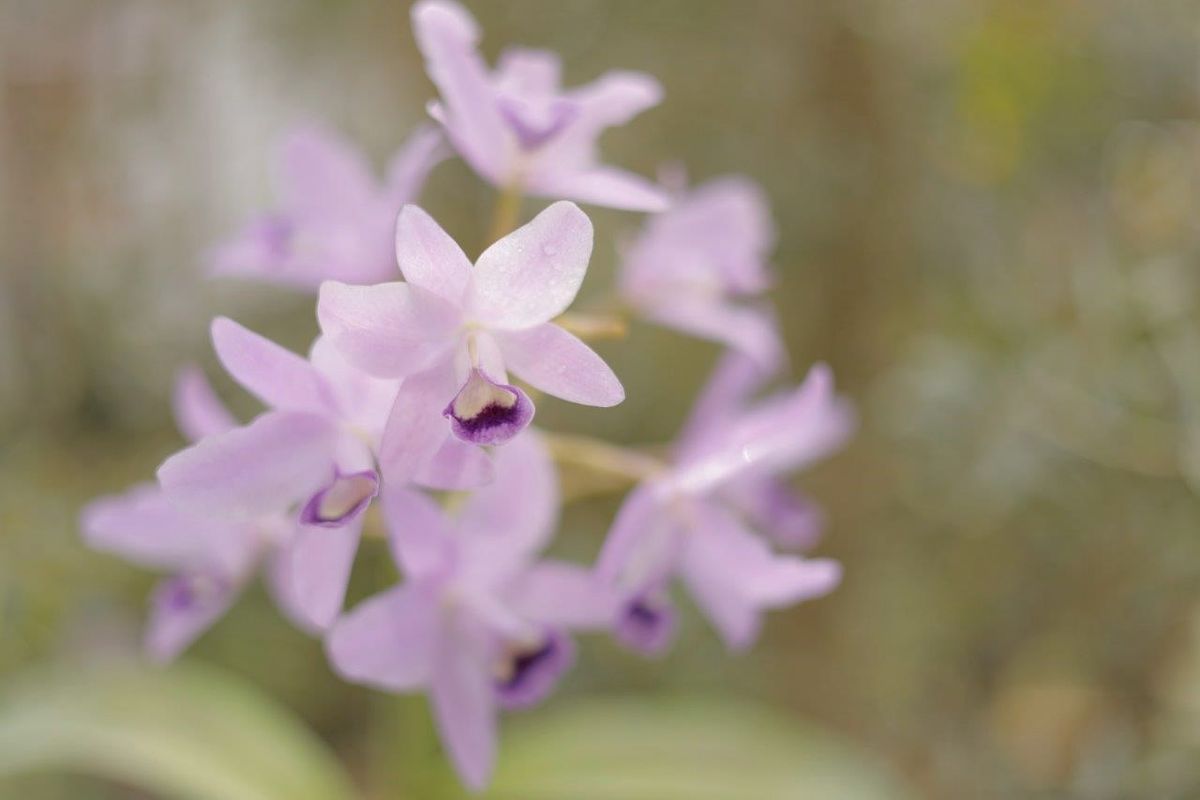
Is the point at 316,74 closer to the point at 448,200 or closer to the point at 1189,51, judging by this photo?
the point at 448,200

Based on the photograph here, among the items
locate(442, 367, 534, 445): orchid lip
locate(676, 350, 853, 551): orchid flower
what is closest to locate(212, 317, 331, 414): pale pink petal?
locate(442, 367, 534, 445): orchid lip

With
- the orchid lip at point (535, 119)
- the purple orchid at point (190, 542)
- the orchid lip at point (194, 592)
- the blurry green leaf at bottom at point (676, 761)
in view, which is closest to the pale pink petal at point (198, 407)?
the purple orchid at point (190, 542)

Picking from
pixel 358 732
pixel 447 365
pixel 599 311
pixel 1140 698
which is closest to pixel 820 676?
pixel 1140 698

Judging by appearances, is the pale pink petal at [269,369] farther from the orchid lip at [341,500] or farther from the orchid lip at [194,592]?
the orchid lip at [194,592]

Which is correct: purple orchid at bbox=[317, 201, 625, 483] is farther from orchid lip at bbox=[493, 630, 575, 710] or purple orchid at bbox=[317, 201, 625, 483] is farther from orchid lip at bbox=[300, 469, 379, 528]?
orchid lip at bbox=[493, 630, 575, 710]

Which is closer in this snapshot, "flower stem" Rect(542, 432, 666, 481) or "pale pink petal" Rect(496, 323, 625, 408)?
"pale pink petal" Rect(496, 323, 625, 408)

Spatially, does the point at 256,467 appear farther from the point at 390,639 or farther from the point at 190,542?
the point at 190,542

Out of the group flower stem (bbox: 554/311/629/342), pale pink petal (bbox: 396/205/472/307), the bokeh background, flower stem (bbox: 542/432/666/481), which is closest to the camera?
pale pink petal (bbox: 396/205/472/307)
